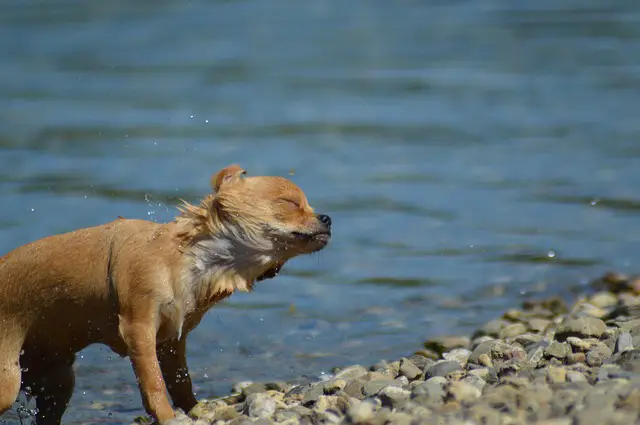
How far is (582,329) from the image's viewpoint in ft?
25.5

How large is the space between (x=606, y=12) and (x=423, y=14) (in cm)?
377

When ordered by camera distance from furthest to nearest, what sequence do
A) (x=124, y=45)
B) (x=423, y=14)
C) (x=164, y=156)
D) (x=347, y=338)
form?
(x=423, y=14) → (x=124, y=45) → (x=164, y=156) → (x=347, y=338)

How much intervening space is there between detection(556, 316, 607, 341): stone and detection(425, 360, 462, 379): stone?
36.7 inches

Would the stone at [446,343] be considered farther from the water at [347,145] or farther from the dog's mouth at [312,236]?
the dog's mouth at [312,236]

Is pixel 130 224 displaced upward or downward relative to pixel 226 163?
upward

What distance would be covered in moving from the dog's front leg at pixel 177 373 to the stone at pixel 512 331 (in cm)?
268

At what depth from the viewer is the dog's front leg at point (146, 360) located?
6938 millimetres

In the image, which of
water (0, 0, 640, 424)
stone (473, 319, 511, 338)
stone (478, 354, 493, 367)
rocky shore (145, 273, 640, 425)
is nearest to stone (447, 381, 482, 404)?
rocky shore (145, 273, 640, 425)

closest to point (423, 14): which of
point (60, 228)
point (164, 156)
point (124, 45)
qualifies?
point (124, 45)

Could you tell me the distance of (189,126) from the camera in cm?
1617

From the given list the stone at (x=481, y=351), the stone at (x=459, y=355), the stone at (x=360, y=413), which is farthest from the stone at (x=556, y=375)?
the stone at (x=459, y=355)

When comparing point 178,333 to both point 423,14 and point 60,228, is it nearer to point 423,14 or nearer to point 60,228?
point 60,228

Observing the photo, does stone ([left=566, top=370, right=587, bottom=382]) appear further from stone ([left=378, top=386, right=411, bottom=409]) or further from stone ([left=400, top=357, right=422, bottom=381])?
stone ([left=400, top=357, right=422, bottom=381])

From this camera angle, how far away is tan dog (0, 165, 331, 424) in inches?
276
